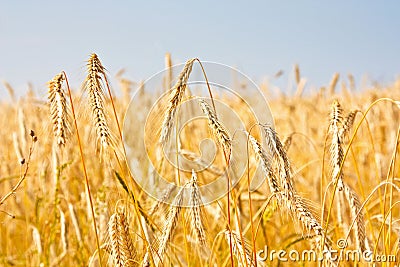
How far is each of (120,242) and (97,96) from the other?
1.16 feet

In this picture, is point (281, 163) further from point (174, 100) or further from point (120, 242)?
point (120, 242)

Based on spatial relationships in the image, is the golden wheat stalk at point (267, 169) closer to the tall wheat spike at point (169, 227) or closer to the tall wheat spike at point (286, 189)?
the tall wheat spike at point (286, 189)

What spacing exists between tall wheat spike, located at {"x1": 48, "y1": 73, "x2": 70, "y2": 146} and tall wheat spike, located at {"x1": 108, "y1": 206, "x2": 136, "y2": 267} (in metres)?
0.25

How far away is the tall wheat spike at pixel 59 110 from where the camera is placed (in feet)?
3.85

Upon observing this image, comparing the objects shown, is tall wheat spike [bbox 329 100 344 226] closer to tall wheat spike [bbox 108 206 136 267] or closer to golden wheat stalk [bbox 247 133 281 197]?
golden wheat stalk [bbox 247 133 281 197]

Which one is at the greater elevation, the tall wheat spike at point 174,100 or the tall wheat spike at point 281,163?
the tall wheat spike at point 174,100

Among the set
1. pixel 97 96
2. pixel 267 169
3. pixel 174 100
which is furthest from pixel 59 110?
pixel 267 169

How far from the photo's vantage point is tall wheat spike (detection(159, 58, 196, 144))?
3.98 feet

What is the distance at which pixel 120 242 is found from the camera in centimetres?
128

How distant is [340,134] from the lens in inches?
55.8

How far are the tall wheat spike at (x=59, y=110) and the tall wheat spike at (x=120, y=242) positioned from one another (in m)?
0.25

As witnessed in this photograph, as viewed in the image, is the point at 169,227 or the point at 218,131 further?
the point at 169,227

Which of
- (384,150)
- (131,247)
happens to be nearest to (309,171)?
(384,150)

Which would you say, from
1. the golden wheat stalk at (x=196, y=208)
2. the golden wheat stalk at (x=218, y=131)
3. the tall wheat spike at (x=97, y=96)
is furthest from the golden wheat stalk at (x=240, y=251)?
the tall wheat spike at (x=97, y=96)
